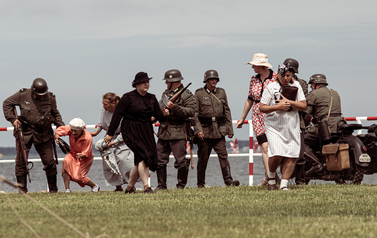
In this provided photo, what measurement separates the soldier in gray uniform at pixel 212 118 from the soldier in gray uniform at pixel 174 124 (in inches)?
16.8

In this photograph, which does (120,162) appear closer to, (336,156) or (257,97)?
(257,97)

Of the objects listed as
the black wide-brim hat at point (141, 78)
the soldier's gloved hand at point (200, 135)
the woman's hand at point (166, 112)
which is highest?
the black wide-brim hat at point (141, 78)

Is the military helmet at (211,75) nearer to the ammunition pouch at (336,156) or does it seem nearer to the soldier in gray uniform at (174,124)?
the soldier in gray uniform at (174,124)

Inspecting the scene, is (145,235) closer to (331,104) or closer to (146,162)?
(146,162)

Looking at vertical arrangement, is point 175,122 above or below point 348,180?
above

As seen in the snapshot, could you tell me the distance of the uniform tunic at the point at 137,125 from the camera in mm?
8633

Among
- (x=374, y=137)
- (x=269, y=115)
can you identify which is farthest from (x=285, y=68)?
(x=374, y=137)

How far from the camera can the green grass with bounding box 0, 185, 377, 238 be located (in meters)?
4.84

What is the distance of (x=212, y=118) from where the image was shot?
10367 millimetres

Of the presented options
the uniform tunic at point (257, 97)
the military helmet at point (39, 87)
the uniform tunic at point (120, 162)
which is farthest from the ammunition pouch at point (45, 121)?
the uniform tunic at point (257, 97)

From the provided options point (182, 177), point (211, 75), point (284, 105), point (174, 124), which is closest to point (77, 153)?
point (174, 124)

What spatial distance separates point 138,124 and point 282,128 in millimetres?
2056

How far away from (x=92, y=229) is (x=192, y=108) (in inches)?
200

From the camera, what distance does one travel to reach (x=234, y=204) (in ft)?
22.8
